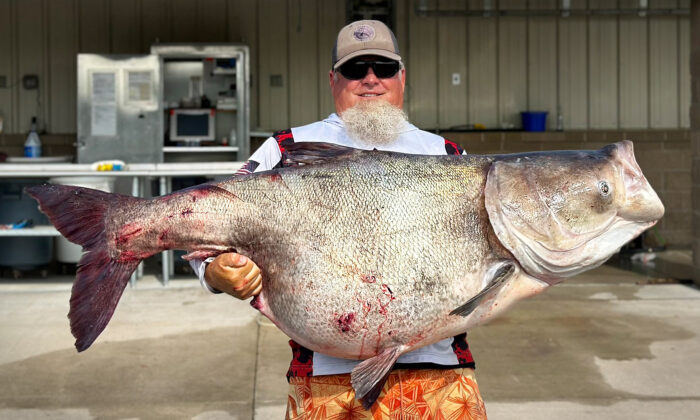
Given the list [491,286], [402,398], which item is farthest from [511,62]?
[491,286]

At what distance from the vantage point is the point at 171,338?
5590 mm

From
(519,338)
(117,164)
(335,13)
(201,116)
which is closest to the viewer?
(519,338)

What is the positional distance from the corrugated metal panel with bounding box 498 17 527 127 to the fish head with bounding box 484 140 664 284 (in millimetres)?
9217

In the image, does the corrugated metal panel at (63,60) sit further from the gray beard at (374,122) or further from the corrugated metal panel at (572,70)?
the gray beard at (374,122)

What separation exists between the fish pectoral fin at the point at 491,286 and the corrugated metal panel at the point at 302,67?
29.1 feet

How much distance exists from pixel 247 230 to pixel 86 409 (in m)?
2.73

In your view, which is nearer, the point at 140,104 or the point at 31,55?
the point at 140,104

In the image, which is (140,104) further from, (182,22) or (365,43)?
(365,43)

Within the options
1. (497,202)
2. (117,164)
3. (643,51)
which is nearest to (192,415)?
(497,202)

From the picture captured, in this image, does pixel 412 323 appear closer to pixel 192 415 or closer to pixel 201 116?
pixel 192 415

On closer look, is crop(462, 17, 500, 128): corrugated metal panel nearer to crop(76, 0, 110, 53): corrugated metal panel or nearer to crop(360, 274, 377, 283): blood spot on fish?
crop(76, 0, 110, 53): corrugated metal panel

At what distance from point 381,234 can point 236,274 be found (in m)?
0.33

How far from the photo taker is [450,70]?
10766mm

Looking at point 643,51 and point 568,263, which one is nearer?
point 568,263
